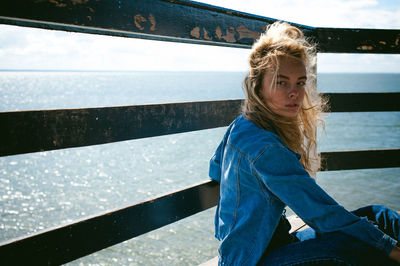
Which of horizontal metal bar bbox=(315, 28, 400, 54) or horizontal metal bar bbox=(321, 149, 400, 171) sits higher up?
horizontal metal bar bbox=(315, 28, 400, 54)

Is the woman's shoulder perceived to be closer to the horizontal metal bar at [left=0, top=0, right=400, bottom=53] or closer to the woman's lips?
the woman's lips

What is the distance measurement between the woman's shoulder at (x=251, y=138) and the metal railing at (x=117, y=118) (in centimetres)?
45

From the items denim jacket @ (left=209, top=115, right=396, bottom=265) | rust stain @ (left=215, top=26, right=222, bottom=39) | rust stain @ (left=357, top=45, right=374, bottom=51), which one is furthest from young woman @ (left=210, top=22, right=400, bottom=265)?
rust stain @ (left=357, top=45, right=374, bottom=51)

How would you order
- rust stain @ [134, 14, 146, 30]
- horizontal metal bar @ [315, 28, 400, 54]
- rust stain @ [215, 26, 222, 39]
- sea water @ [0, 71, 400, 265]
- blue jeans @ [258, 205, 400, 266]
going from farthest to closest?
sea water @ [0, 71, 400, 265], horizontal metal bar @ [315, 28, 400, 54], rust stain @ [215, 26, 222, 39], rust stain @ [134, 14, 146, 30], blue jeans @ [258, 205, 400, 266]

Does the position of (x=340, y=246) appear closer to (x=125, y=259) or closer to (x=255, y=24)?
(x=255, y=24)

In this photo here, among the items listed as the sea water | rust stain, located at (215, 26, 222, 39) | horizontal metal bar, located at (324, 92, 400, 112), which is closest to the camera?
rust stain, located at (215, 26, 222, 39)

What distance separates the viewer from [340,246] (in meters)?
1.13

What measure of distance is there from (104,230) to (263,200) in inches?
29.0

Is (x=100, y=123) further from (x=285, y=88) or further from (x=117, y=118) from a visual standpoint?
(x=285, y=88)

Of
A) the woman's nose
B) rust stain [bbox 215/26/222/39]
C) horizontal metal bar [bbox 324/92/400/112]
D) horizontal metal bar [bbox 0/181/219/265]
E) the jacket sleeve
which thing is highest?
rust stain [bbox 215/26/222/39]

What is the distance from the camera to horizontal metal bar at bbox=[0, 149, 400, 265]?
122 cm

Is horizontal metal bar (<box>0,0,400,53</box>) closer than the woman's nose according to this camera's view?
Yes

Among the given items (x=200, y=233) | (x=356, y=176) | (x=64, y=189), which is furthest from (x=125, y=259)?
(x=356, y=176)

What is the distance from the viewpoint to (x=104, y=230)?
1433 millimetres
